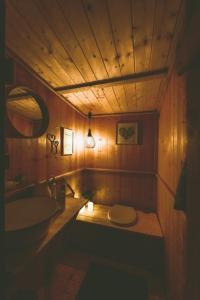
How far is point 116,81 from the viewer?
1562 mm

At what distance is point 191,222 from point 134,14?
52.3 inches

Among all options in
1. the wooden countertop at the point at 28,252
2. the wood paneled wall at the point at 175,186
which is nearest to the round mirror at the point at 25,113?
the wooden countertop at the point at 28,252

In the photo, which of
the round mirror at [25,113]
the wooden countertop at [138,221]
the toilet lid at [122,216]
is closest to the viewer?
the round mirror at [25,113]

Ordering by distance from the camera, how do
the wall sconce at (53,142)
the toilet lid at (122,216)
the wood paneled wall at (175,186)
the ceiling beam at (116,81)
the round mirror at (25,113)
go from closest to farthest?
the wood paneled wall at (175,186), the round mirror at (25,113), the ceiling beam at (116,81), the wall sconce at (53,142), the toilet lid at (122,216)

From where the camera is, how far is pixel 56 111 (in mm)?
1902

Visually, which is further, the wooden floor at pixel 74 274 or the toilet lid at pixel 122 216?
the toilet lid at pixel 122 216

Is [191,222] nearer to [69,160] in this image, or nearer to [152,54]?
[152,54]

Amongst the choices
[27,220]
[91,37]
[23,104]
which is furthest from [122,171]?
[91,37]

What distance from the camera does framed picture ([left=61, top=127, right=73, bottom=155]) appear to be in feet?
6.68

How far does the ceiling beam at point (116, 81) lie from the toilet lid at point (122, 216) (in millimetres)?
2043

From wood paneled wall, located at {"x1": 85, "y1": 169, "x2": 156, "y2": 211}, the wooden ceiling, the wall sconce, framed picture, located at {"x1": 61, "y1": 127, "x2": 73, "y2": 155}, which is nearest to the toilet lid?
wood paneled wall, located at {"x1": 85, "y1": 169, "x2": 156, "y2": 211}

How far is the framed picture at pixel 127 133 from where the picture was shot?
2.70m

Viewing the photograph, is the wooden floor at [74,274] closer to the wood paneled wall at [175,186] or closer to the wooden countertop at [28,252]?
the wood paneled wall at [175,186]

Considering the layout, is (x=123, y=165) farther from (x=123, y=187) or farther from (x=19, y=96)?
(x=19, y=96)
